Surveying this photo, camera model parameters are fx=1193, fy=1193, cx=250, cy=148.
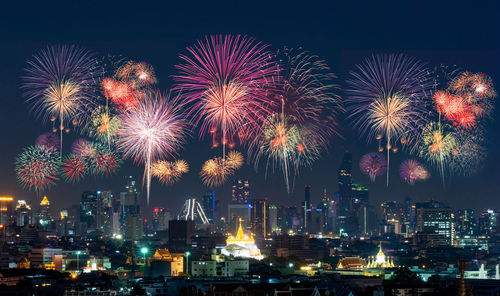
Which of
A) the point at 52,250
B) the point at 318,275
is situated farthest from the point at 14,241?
the point at 318,275

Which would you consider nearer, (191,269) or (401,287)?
(401,287)

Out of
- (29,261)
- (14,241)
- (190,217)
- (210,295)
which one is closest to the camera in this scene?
(210,295)

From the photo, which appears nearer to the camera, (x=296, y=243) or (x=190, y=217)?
(x=296, y=243)

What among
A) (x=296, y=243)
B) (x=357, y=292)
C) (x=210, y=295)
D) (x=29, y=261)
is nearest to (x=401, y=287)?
(x=357, y=292)

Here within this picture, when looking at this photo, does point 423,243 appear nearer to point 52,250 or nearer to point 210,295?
point 52,250

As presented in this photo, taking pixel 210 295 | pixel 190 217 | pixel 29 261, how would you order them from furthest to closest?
pixel 190 217 → pixel 29 261 → pixel 210 295

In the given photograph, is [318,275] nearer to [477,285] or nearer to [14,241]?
[477,285]

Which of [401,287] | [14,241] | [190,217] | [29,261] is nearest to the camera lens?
[401,287]

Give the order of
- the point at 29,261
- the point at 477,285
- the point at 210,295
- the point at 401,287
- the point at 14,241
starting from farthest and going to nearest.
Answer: the point at 14,241, the point at 29,261, the point at 477,285, the point at 401,287, the point at 210,295
